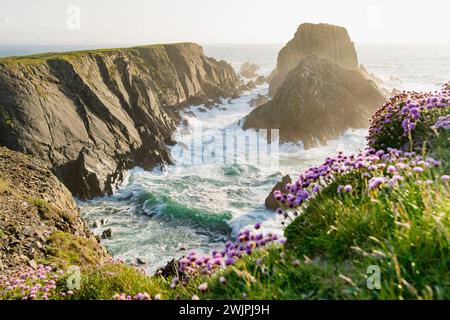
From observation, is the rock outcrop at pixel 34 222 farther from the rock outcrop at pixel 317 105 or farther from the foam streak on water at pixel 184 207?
the rock outcrop at pixel 317 105

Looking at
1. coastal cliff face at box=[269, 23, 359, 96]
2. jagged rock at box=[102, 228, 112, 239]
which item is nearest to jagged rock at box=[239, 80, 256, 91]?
coastal cliff face at box=[269, 23, 359, 96]

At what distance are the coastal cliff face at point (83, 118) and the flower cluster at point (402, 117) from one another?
1010 inches

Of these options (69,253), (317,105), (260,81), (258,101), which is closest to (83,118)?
(69,253)

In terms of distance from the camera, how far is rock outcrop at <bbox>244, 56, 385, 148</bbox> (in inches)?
2079

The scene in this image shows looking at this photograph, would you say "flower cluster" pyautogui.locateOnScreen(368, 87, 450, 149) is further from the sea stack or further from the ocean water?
the sea stack

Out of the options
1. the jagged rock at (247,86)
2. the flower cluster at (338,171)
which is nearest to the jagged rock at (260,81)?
the jagged rock at (247,86)

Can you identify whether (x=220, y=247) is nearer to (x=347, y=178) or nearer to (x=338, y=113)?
(x=347, y=178)

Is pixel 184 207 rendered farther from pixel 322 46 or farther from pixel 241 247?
pixel 322 46

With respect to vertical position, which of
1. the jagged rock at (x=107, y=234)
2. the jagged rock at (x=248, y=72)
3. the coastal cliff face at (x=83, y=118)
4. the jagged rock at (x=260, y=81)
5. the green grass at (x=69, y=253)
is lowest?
the jagged rock at (x=107, y=234)

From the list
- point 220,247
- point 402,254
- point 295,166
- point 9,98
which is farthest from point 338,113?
point 402,254

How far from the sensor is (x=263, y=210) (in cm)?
2795

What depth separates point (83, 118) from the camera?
3566 cm

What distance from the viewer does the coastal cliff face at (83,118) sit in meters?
30.0
